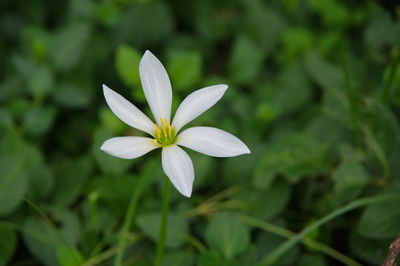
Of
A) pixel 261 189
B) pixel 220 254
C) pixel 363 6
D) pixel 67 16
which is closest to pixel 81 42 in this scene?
pixel 67 16

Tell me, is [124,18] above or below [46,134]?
above

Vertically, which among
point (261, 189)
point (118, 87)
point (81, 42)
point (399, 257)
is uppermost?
point (81, 42)

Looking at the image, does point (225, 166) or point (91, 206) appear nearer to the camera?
point (91, 206)

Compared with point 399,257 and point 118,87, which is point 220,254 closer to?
point 399,257

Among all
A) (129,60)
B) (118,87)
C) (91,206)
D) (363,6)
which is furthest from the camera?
(363,6)

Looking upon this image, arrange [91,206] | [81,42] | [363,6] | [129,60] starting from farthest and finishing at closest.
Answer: [363,6]
[81,42]
[129,60]
[91,206]

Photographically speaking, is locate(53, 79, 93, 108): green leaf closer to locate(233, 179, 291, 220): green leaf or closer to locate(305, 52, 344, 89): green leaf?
locate(233, 179, 291, 220): green leaf

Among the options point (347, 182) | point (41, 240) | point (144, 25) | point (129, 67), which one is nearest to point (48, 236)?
point (41, 240)
